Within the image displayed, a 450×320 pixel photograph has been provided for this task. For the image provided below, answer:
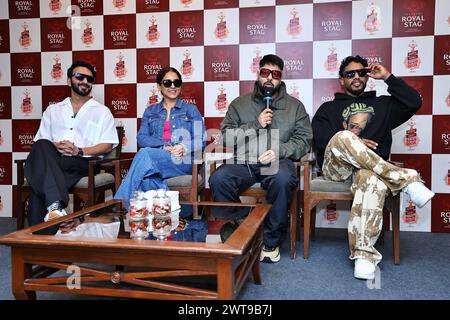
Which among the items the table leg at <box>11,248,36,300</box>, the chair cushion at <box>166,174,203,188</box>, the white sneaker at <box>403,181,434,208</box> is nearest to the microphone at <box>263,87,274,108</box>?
the chair cushion at <box>166,174,203,188</box>

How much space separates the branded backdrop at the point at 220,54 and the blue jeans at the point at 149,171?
746 mm

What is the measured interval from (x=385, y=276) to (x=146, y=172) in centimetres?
145

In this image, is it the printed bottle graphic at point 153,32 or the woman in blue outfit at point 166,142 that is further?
the printed bottle graphic at point 153,32

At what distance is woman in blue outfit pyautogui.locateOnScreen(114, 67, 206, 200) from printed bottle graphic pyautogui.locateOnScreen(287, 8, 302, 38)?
37.4 inches

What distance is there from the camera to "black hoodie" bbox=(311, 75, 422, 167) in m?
2.49

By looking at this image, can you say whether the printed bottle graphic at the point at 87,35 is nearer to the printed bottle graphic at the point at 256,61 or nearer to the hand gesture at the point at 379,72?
the printed bottle graphic at the point at 256,61

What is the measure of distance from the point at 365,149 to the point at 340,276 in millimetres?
662

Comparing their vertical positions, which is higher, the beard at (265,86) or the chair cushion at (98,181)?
the beard at (265,86)

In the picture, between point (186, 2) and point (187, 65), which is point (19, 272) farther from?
point (186, 2)

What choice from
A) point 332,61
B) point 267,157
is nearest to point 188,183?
point 267,157

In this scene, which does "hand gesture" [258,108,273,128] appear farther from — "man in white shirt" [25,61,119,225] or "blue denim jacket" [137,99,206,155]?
"man in white shirt" [25,61,119,225]

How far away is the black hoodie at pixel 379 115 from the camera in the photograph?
2.49m

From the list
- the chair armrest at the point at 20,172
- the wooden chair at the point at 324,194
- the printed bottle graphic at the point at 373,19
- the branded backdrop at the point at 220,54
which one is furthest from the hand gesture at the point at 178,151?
the printed bottle graphic at the point at 373,19

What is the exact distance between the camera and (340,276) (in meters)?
2.03
